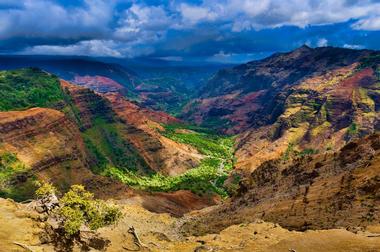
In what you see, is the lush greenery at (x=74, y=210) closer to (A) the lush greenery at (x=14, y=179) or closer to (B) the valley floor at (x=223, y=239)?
(B) the valley floor at (x=223, y=239)

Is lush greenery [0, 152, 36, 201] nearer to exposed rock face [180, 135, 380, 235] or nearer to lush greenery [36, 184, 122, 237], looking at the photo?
exposed rock face [180, 135, 380, 235]

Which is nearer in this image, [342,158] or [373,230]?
[373,230]

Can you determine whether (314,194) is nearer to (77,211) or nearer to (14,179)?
(77,211)

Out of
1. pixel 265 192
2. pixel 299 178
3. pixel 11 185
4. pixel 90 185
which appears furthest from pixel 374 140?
pixel 11 185

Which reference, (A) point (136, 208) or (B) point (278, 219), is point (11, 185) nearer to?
(A) point (136, 208)

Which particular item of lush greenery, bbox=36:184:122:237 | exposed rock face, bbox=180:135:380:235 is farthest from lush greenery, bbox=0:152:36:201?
lush greenery, bbox=36:184:122:237

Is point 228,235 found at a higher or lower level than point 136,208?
higher

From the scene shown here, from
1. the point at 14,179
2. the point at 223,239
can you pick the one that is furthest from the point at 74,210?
the point at 14,179

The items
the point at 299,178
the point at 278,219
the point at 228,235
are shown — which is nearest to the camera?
the point at 228,235
